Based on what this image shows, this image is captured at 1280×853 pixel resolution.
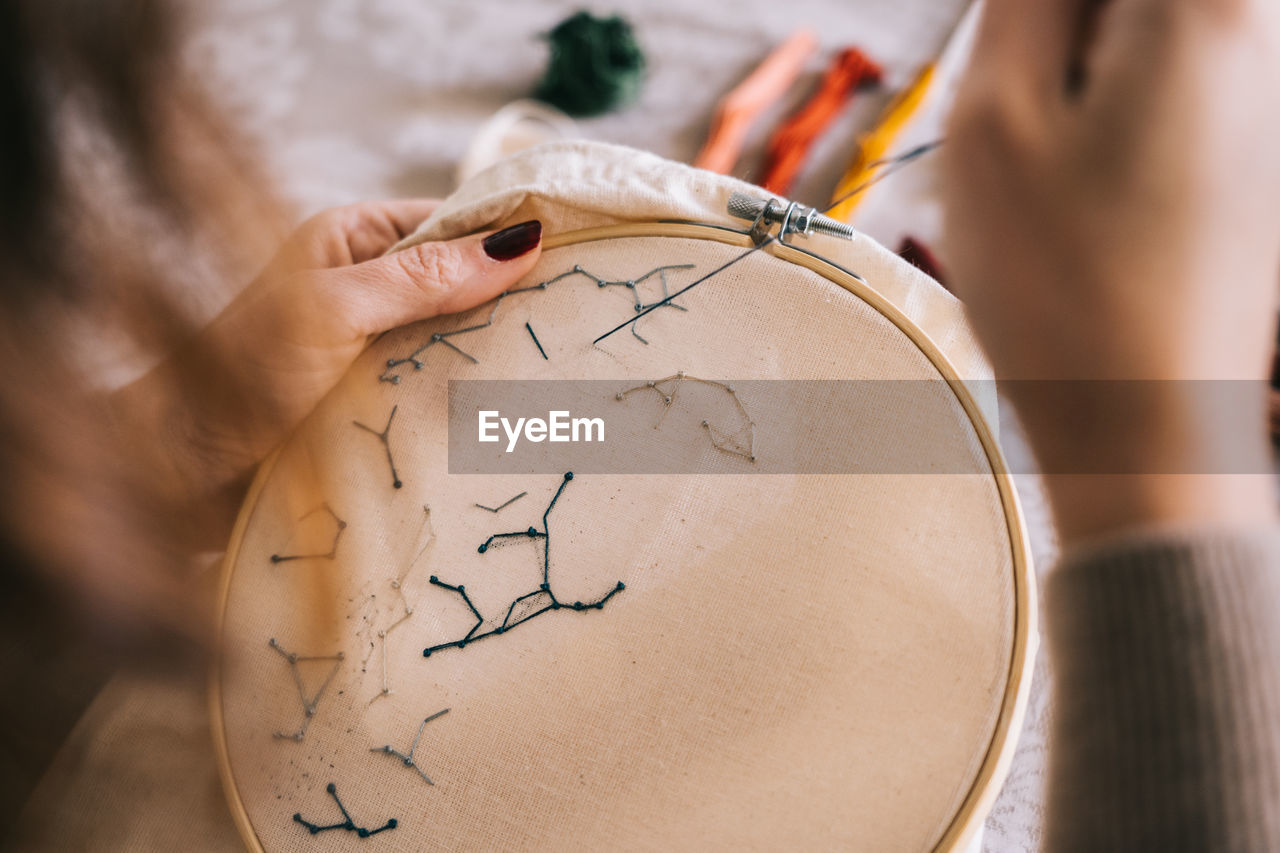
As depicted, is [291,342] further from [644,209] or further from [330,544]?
[644,209]

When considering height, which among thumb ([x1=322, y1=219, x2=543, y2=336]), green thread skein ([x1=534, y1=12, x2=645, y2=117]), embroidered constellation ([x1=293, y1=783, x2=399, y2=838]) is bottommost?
embroidered constellation ([x1=293, y1=783, x2=399, y2=838])

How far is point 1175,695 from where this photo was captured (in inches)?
13.1

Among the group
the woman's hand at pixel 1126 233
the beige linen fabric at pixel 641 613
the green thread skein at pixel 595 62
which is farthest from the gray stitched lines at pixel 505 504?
the green thread skein at pixel 595 62

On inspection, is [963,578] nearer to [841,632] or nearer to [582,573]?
[841,632]

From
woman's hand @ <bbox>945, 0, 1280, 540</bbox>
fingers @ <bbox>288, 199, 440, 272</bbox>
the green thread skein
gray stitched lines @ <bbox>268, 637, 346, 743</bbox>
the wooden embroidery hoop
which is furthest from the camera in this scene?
the green thread skein

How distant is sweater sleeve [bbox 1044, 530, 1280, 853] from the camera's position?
0.32m

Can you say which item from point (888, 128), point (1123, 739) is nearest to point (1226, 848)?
point (1123, 739)

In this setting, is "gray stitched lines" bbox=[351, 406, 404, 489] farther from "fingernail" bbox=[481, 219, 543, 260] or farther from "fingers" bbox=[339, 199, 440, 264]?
"fingers" bbox=[339, 199, 440, 264]

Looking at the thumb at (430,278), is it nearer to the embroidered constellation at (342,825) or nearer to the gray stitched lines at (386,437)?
the gray stitched lines at (386,437)

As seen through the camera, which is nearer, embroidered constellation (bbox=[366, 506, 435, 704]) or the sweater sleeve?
Result: the sweater sleeve

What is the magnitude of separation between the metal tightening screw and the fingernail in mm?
182

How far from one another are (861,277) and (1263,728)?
442mm

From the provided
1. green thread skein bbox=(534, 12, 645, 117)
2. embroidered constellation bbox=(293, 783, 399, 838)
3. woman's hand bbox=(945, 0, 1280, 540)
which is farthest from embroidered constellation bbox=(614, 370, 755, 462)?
green thread skein bbox=(534, 12, 645, 117)

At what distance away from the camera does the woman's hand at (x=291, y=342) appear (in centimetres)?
65
